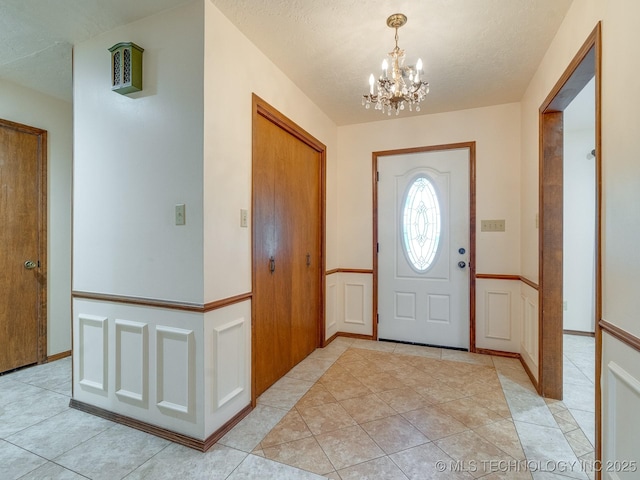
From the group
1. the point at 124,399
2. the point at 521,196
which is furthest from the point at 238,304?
the point at 521,196

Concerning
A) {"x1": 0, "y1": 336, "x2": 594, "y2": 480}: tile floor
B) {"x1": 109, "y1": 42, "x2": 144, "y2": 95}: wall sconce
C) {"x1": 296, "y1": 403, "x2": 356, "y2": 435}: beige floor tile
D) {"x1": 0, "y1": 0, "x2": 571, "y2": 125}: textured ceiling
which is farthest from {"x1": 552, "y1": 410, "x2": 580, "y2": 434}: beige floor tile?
{"x1": 109, "y1": 42, "x2": 144, "y2": 95}: wall sconce

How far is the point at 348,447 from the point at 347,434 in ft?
0.38

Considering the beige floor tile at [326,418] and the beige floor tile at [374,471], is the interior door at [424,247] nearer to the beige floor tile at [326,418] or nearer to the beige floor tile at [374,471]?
the beige floor tile at [326,418]

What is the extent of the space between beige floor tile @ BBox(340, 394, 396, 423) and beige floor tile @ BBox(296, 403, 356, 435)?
46mm

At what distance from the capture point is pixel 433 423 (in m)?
1.97

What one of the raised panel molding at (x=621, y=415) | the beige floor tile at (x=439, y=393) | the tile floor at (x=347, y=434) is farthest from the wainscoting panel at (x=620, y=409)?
the beige floor tile at (x=439, y=393)

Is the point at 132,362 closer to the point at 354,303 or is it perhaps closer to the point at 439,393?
the point at 439,393

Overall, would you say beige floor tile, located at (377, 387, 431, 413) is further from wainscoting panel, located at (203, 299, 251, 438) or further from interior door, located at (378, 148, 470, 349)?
interior door, located at (378, 148, 470, 349)

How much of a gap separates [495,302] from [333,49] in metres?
2.71

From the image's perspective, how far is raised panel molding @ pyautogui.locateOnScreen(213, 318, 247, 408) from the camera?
6.04 feet

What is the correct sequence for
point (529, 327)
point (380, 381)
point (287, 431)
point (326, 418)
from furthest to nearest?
1. point (529, 327)
2. point (380, 381)
3. point (326, 418)
4. point (287, 431)

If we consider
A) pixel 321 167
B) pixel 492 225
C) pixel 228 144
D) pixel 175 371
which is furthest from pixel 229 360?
pixel 492 225

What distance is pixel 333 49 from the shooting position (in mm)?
2205

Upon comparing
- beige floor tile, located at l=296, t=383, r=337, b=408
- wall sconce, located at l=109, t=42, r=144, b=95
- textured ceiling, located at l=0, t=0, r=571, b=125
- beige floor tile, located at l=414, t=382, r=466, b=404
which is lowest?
beige floor tile, located at l=296, t=383, r=337, b=408
